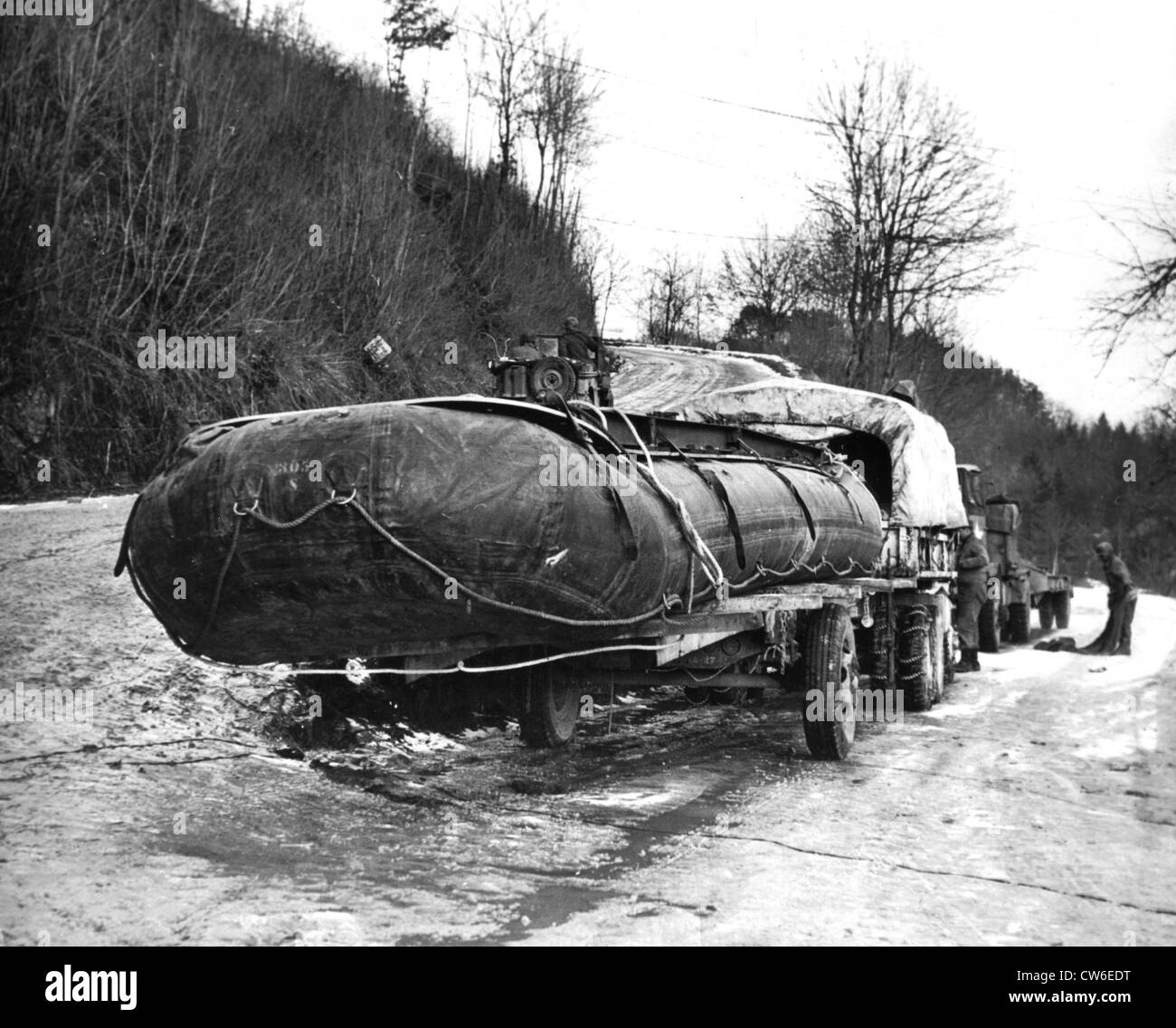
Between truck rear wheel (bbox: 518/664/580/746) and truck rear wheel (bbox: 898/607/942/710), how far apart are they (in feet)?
13.5

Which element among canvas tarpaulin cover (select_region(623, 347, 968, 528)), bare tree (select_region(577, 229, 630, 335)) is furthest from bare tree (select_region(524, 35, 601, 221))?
canvas tarpaulin cover (select_region(623, 347, 968, 528))

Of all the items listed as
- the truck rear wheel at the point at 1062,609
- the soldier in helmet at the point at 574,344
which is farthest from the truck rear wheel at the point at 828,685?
the truck rear wheel at the point at 1062,609

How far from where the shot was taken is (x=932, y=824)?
598cm

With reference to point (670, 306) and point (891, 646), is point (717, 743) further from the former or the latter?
point (670, 306)

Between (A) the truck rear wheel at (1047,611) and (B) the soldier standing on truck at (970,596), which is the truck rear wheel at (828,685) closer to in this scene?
(B) the soldier standing on truck at (970,596)

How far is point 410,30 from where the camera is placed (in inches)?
1367

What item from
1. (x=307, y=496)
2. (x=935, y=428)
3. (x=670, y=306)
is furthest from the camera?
(x=670, y=306)

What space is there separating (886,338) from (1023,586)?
13760 millimetres

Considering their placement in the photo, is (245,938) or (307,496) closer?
(245,938)

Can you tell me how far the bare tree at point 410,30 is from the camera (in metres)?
34.5

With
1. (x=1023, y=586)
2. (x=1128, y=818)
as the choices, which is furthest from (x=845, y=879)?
(x=1023, y=586)

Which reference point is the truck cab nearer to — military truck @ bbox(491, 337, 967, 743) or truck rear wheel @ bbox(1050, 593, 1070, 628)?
military truck @ bbox(491, 337, 967, 743)

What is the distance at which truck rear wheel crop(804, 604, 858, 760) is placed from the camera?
24.6 ft

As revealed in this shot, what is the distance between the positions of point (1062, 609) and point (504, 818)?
68.1 feet
